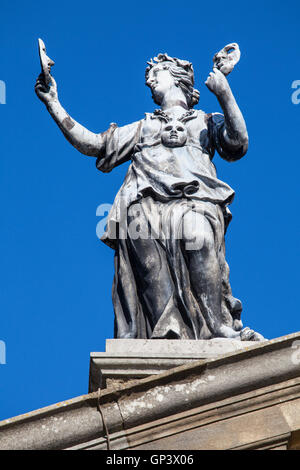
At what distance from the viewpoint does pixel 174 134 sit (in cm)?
945

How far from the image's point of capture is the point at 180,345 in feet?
25.9

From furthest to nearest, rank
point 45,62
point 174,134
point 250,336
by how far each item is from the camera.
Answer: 1. point 45,62
2. point 174,134
3. point 250,336

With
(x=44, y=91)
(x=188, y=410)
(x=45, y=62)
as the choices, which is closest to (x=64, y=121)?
(x=44, y=91)

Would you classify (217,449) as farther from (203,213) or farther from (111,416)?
(203,213)

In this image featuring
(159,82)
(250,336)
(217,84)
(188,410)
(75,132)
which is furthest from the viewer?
(159,82)

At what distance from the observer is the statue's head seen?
397 inches

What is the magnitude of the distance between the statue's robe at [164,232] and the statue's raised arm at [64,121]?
464 mm

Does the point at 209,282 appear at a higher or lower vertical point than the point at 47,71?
lower

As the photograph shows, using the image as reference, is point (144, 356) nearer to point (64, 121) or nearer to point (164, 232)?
point (164, 232)

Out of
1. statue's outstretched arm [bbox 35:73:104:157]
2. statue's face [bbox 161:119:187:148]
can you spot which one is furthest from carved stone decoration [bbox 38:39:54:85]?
statue's face [bbox 161:119:187:148]

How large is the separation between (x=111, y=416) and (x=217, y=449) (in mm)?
773

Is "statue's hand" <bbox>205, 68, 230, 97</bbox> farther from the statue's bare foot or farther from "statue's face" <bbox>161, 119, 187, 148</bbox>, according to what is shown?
the statue's bare foot

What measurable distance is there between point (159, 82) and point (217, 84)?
1167mm
